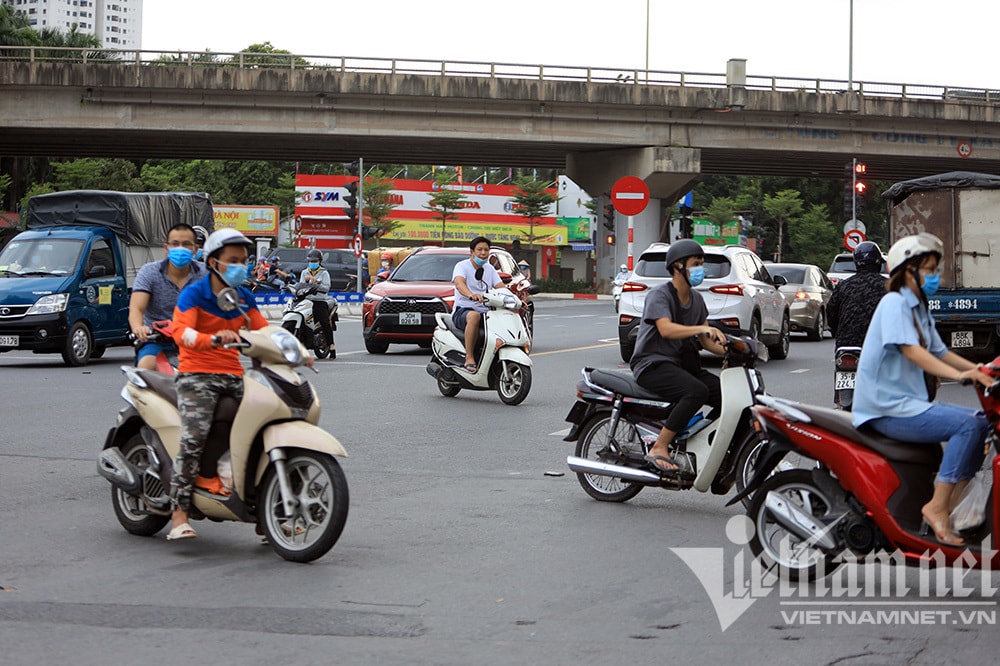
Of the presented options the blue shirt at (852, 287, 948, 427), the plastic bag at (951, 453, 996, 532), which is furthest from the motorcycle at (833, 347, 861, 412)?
the plastic bag at (951, 453, 996, 532)

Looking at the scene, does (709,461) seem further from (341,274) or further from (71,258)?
(341,274)

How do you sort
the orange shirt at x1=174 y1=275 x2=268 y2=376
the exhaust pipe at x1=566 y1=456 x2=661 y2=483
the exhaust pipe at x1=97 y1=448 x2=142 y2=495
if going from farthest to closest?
1. the exhaust pipe at x1=566 y1=456 x2=661 y2=483
2. the exhaust pipe at x1=97 y1=448 x2=142 y2=495
3. the orange shirt at x1=174 y1=275 x2=268 y2=376

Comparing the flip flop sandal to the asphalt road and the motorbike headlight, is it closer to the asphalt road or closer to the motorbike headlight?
the asphalt road

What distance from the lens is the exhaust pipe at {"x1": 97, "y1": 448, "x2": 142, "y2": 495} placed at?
7.39 m

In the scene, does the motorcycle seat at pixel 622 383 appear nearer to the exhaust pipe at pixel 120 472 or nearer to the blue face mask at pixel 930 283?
the blue face mask at pixel 930 283

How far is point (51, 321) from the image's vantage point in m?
19.2

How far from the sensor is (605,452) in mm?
8695

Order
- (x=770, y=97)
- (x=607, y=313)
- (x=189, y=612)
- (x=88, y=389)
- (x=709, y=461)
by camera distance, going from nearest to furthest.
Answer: (x=189, y=612)
(x=709, y=461)
(x=88, y=389)
(x=607, y=313)
(x=770, y=97)

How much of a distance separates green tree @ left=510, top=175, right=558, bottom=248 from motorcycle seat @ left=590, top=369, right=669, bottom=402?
73784 millimetres

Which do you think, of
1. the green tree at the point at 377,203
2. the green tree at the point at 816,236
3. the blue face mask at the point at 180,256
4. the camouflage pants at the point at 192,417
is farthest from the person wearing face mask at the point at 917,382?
the green tree at the point at 816,236

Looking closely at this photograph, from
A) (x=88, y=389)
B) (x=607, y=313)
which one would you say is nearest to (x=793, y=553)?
(x=88, y=389)

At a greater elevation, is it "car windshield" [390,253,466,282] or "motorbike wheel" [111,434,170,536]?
"car windshield" [390,253,466,282]

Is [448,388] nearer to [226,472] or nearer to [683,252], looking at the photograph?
[683,252]

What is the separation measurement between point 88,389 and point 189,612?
10.7 metres
